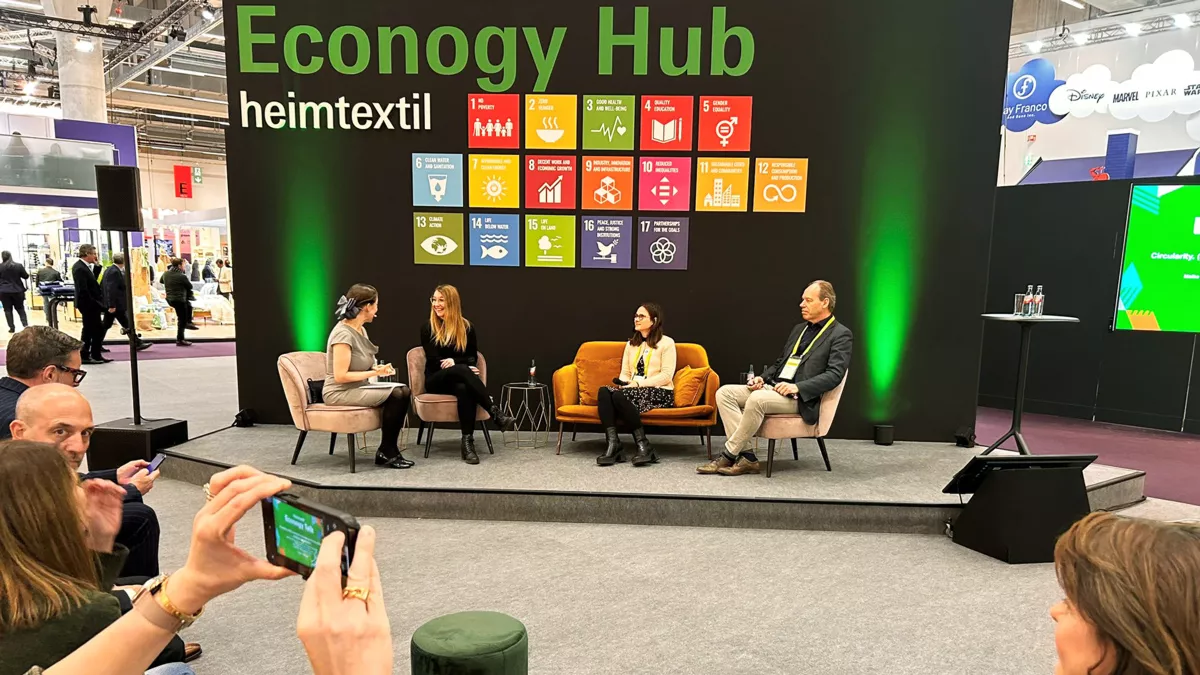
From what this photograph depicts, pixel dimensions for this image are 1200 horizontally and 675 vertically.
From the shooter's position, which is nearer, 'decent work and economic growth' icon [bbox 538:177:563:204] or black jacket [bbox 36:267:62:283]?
'decent work and economic growth' icon [bbox 538:177:563:204]

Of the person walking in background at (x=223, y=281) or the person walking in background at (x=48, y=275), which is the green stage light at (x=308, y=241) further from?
the person walking in background at (x=223, y=281)

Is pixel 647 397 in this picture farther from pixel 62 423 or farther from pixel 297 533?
pixel 297 533

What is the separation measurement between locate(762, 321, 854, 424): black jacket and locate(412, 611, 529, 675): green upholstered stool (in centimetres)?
301

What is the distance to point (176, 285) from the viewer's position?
36.2 feet

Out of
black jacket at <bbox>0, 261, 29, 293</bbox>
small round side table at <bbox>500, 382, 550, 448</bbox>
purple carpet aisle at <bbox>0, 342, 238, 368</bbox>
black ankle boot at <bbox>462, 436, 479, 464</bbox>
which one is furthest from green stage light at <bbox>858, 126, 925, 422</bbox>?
black jacket at <bbox>0, 261, 29, 293</bbox>

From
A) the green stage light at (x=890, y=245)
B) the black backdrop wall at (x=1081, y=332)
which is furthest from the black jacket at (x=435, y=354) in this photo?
the black backdrop wall at (x=1081, y=332)

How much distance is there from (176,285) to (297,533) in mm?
12235

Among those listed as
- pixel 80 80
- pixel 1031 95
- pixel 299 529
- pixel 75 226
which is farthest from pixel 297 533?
pixel 75 226

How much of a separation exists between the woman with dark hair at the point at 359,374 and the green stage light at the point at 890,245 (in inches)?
146

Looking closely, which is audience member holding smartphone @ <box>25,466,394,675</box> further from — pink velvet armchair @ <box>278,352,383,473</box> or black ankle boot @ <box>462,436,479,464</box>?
black ankle boot @ <box>462,436,479,464</box>

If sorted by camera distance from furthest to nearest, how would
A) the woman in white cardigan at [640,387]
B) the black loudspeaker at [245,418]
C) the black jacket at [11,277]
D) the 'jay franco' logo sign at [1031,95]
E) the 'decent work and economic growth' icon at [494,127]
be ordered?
the black jacket at [11,277], the 'jay franco' logo sign at [1031,95], the black loudspeaker at [245,418], the 'decent work and economic growth' icon at [494,127], the woman in white cardigan at [640,387]

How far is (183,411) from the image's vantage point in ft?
21.1

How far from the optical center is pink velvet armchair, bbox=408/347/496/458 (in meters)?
4.82

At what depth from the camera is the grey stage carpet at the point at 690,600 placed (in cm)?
260
